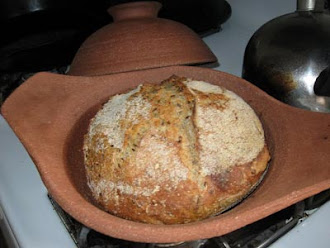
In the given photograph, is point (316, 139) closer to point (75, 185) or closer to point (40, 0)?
point (75, 185)

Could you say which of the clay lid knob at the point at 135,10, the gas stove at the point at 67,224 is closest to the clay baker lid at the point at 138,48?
the clay lid knob at the point at 135,10

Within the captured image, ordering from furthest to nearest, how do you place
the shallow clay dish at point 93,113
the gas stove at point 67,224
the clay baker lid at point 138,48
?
the clay baker lid at point 138,48
the gas stove at point 67,224
the shallow clay dish at point 93,113

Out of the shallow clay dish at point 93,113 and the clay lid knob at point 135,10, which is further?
the clay lid knob at point 135,10

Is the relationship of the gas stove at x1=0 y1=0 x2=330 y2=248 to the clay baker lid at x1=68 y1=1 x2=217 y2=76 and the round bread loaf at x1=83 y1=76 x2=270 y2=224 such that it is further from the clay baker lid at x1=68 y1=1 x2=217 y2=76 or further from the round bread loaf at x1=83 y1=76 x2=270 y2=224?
the clay baker lid at x1=68 y1=1 x2=217 y2=76

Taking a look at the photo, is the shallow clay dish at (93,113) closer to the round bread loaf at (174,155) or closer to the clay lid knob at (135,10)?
the round bread loaf at (174,155)

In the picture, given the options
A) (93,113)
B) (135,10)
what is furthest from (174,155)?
(135,10)

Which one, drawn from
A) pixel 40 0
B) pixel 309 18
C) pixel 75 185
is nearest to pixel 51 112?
pixel 75 185

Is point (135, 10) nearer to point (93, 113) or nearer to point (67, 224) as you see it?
point (93, 113)
